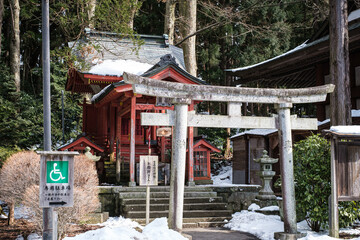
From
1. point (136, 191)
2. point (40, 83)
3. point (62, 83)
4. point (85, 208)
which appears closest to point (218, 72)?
point (62, 83)

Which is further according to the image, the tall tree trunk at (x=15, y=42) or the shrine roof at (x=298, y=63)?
the tall tree trunk at (x=15, y=42)

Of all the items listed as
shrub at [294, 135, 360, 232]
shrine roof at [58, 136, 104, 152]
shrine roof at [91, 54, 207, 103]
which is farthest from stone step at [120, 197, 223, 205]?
shrine roof at [58, 136, 104, 152]

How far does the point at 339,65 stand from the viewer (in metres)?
Answer: 12.6

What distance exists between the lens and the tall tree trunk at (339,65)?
40.5ft

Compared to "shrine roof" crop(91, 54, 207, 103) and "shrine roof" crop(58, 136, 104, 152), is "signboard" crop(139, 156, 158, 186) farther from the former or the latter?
"shrine roof" crop(58, 136, 104, 152)

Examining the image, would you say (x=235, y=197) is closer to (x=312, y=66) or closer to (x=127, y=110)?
(x=127, y=110)

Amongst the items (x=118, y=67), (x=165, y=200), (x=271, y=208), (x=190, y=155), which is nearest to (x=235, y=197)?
(x=271, y=208)

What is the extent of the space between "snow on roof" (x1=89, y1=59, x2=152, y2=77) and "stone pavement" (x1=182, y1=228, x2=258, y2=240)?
660cm

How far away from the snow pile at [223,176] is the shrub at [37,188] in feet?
42.9

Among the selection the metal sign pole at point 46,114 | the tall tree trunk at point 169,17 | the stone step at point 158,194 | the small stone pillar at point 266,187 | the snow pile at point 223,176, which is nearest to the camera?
the metal sign pole at point 46,114

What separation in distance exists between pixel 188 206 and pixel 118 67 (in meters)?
6.51

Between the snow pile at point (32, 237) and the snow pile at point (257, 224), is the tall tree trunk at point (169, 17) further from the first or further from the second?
the snow pile at point (32, 237)

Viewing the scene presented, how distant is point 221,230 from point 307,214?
2.30 metres

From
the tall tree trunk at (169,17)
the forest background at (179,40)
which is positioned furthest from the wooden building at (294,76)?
the tall tree trunk at (169,17)
